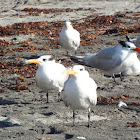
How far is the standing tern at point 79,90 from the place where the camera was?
215 inches

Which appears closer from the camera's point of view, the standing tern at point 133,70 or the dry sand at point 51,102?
the dry sand at point 51,102

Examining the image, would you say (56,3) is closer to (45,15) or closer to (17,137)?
(45,15)

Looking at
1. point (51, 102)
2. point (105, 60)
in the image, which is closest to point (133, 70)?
point (105, 60)

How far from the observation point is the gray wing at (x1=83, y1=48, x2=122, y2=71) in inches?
322

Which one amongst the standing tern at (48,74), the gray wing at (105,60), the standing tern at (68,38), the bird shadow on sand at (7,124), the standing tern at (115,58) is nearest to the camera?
the bird shadow on sand at (7,124)

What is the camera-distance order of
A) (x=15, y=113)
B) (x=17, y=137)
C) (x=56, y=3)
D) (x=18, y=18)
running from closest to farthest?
(x=17, y=137), (x=15, y=113), (x=18, y=18), (x=56, y=3)

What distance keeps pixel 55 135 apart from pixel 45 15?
19.4m

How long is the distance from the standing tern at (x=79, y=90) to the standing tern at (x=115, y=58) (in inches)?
102

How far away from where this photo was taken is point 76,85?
545 centimetres

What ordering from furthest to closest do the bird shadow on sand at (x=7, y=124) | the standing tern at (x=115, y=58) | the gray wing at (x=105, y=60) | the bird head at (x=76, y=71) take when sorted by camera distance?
1. the gray wing at (x=105, y=60)
2. the standing tern at (x=115, y=58)
3. the bird shadow on sand at (x=7, y=124)
4. the bird head at (x=76, y=71)

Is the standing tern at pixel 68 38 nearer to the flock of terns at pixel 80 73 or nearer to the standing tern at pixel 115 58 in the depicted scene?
the flock of terns at pixel 80 73

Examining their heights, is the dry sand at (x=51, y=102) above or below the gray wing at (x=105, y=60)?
below

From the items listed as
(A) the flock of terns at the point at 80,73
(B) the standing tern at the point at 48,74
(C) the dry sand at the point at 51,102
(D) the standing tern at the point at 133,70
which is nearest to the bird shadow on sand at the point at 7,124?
(C) the dry sand at the point at 51,102

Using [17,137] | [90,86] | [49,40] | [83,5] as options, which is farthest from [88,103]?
[83,5]
